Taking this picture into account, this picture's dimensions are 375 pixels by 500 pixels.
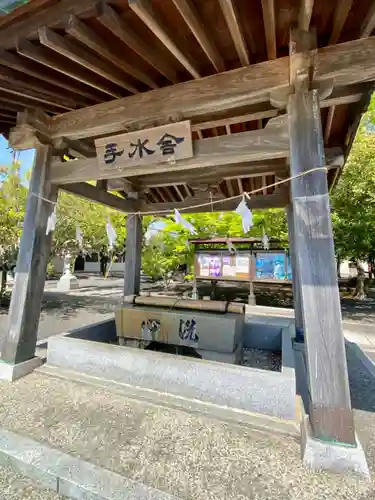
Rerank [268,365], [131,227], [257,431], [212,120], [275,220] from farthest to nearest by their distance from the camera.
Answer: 1. [275,220]
2. [131,227]
3. [268,365]
4. [212,120]
5. [257,431]

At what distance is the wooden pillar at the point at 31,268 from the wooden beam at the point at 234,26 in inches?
124

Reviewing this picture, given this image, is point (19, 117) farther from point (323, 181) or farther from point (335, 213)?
point (335, 213)

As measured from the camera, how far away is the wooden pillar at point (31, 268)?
389cm

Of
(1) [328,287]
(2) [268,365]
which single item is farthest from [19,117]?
(2) [268,365]

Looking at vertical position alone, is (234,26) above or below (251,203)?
above

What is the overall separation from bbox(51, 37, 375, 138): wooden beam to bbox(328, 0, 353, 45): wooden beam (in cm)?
12

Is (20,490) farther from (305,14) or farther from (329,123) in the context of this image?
(329,123)

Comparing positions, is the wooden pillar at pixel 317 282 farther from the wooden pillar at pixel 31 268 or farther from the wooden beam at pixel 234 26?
the wooden pillar at pixel 31 268

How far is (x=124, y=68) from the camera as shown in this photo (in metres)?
2.97

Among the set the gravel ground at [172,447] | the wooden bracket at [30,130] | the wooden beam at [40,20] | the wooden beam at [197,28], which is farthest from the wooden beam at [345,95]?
the wooden bracket at [30,130]

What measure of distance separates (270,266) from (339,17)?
9.14 m

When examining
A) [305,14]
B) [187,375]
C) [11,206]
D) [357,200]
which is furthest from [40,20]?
[357,200]

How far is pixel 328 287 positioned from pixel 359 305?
11813mm

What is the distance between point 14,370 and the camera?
371cm
